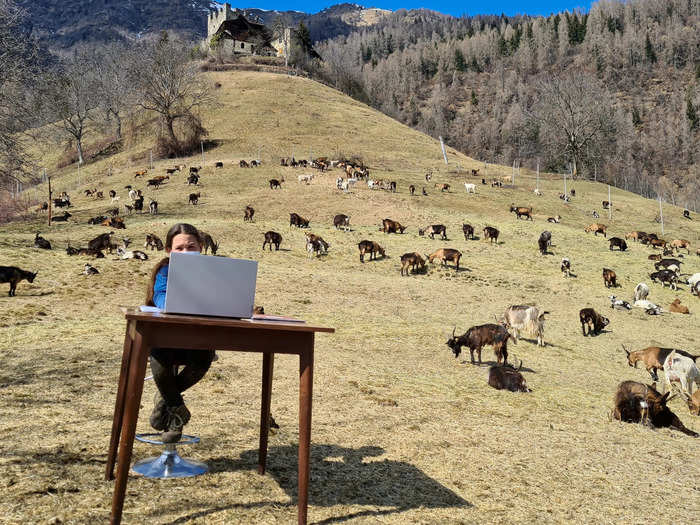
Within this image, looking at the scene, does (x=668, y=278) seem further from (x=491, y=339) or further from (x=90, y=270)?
(x=90, y=270)

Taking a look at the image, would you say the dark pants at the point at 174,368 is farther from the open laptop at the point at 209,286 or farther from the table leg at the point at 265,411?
the open laptop at the point at 209,286

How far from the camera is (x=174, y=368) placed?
513 cm

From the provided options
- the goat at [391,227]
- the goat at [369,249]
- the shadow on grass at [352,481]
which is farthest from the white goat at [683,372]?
the goat at [391,227]

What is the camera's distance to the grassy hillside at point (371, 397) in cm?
521

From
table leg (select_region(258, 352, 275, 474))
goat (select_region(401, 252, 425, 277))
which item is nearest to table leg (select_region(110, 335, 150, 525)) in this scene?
table leg (select_region(258, 352, 275, 474))

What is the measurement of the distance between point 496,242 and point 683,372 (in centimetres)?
2160

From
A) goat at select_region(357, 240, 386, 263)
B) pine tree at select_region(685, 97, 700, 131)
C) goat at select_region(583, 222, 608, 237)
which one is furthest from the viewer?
pine tree at select_region(685, 97, 700, 131)

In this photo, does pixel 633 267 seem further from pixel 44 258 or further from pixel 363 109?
pixel 363 109

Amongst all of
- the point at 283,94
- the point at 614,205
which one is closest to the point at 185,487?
the point at 614,205

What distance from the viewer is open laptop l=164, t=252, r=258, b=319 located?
404 cm

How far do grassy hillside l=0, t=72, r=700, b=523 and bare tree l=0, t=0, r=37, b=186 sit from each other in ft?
13.8

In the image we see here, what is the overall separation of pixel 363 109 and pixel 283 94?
13.8 m

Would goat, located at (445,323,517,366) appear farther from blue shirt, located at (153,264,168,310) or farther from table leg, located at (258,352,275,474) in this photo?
blue shirt, located at (153,264,168,310)

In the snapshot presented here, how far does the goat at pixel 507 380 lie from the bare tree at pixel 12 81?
85.3 ft
